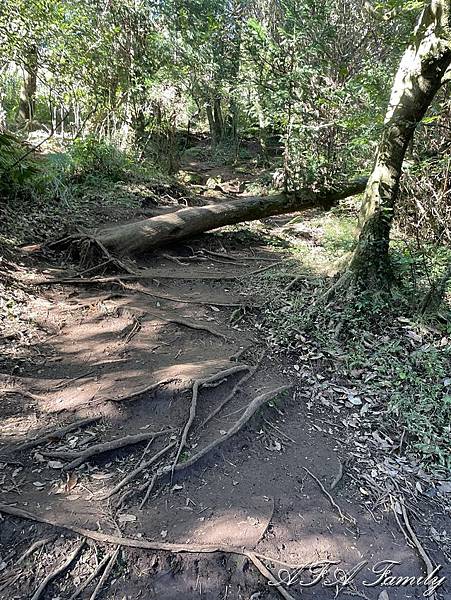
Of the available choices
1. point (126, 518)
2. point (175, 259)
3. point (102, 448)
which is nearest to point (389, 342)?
point (102, 448)

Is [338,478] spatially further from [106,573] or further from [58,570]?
[58,570]

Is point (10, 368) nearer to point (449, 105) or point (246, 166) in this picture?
point (449, 105)

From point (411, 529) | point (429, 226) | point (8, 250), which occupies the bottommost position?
point (411, 529)

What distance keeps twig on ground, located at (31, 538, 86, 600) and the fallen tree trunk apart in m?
5.12

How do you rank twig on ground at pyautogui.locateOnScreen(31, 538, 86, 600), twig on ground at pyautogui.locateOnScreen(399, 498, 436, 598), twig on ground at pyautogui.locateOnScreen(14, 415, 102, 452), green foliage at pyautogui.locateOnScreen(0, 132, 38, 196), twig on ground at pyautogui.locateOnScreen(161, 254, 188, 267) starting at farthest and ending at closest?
1. twig on ground at pyautogui.locateOnScreen(161, 254, 188, 267)
2. green foliage at pyautogui.locateOnScreen(0, 132, 38, 196)
3. twig on ground at pyautogui.locateOnScreen(14, 415, 102, 452)
4. twig on ground at pyautogui.locateOnScreen(399, 498, 436, 598)
5. twig on ground at pyautogui.locateOnScreen(31, 538, 86, 600)

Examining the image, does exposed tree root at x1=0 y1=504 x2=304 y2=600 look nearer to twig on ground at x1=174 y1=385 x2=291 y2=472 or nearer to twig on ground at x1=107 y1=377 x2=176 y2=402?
twig on ground at x1=174 y1=385 x2=291 y2=472

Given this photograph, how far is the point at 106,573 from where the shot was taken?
95.3 inches

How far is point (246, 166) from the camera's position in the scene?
17.3 metres

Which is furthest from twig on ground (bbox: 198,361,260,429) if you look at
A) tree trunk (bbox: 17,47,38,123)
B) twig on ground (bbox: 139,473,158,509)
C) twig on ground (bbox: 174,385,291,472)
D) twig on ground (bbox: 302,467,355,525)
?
tree trunk (bbox: 17,47,38,123)

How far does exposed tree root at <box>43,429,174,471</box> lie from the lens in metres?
3.20

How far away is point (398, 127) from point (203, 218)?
4186mm

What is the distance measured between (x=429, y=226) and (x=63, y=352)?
6028 millimetres

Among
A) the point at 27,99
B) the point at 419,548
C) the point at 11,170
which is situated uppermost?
the point at 27,99

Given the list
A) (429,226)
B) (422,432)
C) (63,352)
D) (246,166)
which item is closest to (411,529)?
(422,432)
